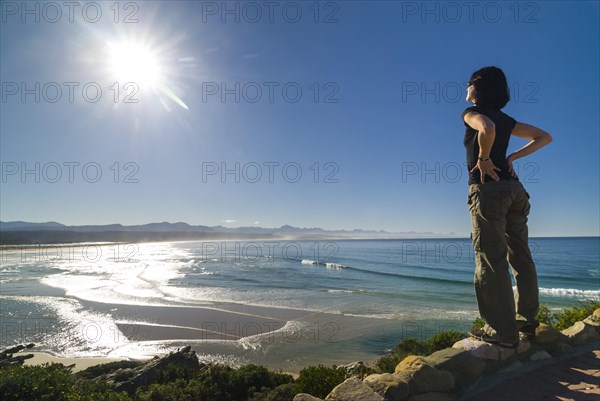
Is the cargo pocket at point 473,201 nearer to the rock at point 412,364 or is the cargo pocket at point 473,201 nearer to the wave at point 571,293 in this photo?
the rock at point 412,364

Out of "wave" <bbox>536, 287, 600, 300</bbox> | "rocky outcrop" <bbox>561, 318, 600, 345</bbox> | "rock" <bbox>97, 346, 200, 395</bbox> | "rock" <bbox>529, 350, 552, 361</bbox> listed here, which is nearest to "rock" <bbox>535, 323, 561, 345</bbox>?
"rock" <bbox>529, 350, 552, 361</bbox>

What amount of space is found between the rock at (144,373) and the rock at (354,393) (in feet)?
15.4

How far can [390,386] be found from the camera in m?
3.16

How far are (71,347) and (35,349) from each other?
2.89 feet

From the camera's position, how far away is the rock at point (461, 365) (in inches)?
139


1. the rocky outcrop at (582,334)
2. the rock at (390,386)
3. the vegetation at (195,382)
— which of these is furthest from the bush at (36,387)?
the rocky outcrop at (582,334)

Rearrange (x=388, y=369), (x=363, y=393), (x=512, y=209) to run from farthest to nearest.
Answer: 1. (x=388, y=369)
2. (x=512, y=209)
3. (x=363, y=393)

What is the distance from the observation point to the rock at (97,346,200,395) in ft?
21.0

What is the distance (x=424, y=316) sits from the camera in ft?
54.0

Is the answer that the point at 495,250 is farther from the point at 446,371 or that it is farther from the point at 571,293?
the point at 571,293

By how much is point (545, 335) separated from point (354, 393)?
2767mm

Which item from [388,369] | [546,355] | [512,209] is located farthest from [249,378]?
[512,209]

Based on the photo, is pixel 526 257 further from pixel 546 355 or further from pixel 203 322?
pixel 203 322

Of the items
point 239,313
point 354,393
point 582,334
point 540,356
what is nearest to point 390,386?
point 354,393
